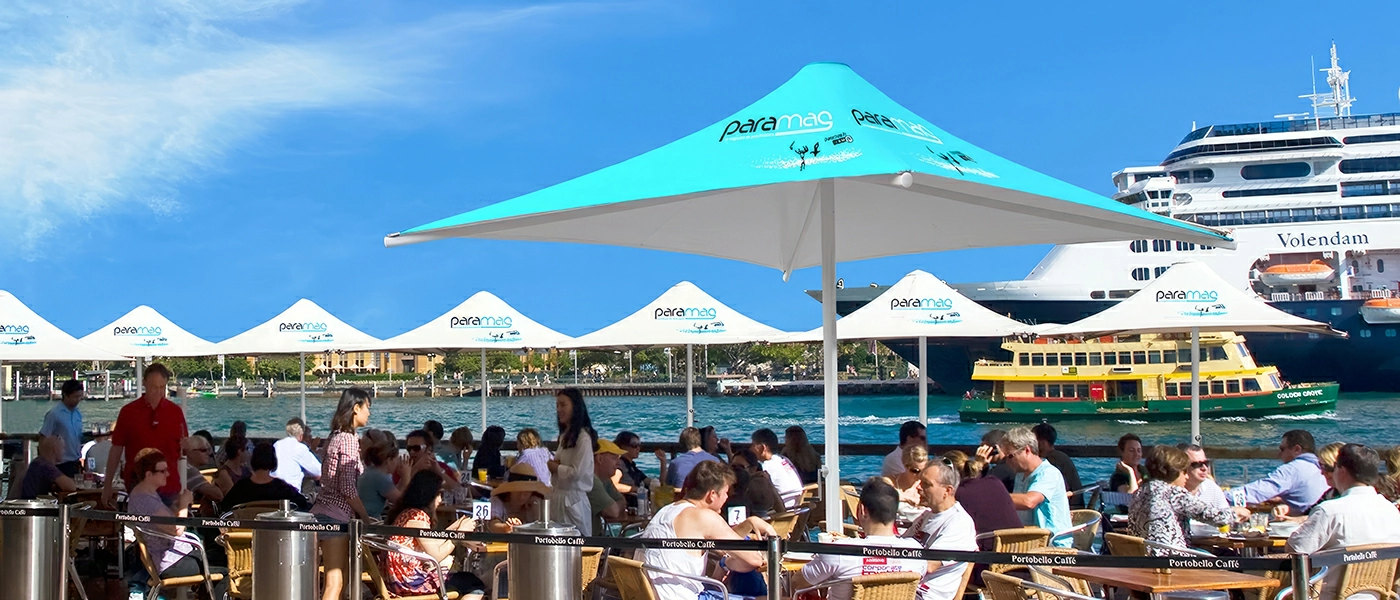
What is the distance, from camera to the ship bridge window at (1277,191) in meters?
50.7

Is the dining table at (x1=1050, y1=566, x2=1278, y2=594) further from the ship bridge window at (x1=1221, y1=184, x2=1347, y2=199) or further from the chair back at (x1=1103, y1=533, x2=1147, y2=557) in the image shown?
the ship bridge window at (x1=1221, y1=184, x2=1347, y2=199)

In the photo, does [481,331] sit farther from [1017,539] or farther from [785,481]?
[1017,539]

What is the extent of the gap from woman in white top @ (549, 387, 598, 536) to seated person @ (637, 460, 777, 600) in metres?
1.36

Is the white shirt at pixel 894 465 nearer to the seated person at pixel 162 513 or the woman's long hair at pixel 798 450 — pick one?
the woman's long hair at pixel 798 450

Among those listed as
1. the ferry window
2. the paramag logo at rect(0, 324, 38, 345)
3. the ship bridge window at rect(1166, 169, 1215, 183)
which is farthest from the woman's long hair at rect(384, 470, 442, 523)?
the ferry window

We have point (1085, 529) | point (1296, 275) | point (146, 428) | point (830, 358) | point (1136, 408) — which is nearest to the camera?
point (830, 358)

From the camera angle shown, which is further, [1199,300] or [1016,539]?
[1199,300]

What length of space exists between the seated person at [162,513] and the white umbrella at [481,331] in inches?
256

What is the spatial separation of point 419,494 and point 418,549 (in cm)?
23

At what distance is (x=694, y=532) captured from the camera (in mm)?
4340

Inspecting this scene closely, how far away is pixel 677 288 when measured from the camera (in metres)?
12.0

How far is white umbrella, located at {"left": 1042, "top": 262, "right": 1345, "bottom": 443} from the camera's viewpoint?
11211 mm

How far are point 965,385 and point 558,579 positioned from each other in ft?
156

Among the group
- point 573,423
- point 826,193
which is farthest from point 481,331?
point 826,193
